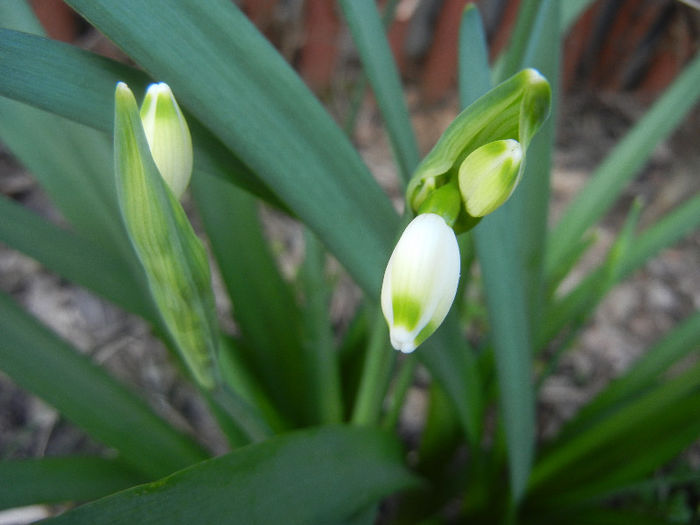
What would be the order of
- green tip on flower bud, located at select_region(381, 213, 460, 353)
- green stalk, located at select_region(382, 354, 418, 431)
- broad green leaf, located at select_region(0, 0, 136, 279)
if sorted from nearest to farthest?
green tip on flower bud, located at select_region(381, 213, 460, 353) < broad green leaf, located at select_region(0, 0, 136, 279) < green stalk, located at select_region(382, 354, 418, 431)

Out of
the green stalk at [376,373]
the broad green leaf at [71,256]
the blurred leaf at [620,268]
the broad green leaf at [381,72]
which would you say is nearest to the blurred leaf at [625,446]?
the blurred leaf at [620,268]

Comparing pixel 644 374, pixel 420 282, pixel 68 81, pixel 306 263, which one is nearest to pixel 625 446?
pixel 644 374

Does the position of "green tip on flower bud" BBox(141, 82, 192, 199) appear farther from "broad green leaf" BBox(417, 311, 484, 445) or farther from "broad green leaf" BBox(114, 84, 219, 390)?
"broad green leaf" BBox(417, 311, 484, 445)

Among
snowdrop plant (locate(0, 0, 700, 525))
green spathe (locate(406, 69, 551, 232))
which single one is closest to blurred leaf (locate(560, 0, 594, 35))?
snowdrop plant (locate(0, 0, 700, 525))

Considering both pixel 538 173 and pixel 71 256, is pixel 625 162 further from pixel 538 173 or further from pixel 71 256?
pixel 71 256

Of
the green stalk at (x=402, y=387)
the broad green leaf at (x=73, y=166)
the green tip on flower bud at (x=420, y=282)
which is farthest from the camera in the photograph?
the green stalk at (x=402, y=387)

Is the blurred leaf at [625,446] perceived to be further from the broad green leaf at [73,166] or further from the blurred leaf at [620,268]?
the broad green leaf at [73,166]
